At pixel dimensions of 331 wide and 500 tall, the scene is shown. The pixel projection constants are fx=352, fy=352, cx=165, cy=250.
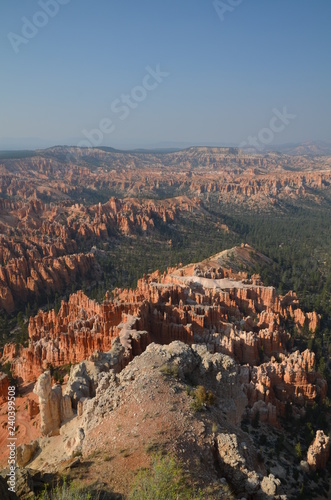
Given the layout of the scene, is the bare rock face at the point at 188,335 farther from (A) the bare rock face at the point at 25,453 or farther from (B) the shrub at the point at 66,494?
(B) the shrub at the point at 66,494

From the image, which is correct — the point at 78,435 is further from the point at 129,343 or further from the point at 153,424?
the point at 129,343

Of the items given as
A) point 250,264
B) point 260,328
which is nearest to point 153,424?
point 260,328

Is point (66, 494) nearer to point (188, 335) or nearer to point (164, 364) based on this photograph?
point (164, 364)

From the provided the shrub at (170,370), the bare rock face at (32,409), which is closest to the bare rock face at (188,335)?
the shrub at (170,370)

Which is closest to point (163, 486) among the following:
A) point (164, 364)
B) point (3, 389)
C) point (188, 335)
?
point (164, 364)

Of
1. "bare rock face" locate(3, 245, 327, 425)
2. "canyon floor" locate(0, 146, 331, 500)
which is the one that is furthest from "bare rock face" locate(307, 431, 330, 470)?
"bare rock face" locate(3, 245, 327, 425)

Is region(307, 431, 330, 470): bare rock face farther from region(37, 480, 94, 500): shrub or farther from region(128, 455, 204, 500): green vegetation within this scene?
region(37, 480, 94, 500): shrub
